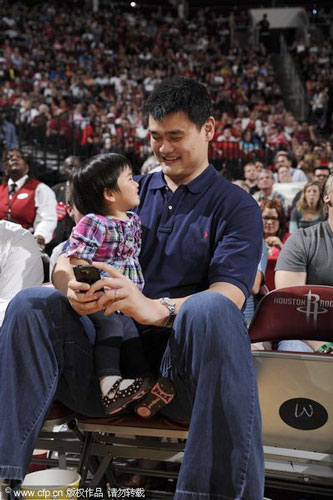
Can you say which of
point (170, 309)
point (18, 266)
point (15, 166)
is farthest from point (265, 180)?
point (170, 309)

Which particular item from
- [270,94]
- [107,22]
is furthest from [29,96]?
[107,22]

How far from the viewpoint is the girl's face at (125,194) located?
2.23m

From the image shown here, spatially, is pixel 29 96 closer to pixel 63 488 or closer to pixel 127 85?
pixel 127 85

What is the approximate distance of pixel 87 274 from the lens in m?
1.80

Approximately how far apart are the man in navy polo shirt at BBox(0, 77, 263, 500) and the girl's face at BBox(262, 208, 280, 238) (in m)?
2.40

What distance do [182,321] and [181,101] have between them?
807 millimetres

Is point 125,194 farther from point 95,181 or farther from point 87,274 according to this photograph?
point 87,274

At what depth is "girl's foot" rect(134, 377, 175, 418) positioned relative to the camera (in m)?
1.77

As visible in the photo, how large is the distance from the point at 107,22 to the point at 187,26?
2769 millimetres

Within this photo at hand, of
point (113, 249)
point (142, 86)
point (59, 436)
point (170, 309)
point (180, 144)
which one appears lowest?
point (59, 436)

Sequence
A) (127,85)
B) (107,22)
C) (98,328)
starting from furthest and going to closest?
(107,22) → (127,85) → (98,328)

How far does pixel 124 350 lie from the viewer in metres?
2.00

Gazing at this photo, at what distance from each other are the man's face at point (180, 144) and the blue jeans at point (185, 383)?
0.65 meters

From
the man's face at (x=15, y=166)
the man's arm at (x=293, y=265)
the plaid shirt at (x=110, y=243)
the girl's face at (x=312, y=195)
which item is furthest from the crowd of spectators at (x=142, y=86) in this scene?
the plaid shirt at (x=110, y=243)
